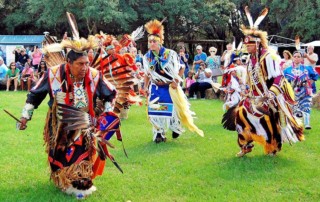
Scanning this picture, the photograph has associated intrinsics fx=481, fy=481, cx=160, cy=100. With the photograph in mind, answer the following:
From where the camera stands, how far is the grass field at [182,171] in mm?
4879

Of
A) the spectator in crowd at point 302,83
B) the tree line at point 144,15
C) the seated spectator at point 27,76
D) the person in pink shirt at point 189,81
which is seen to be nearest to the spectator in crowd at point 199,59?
the person in pink shirt at point 189,81

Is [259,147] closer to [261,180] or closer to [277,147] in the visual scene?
[277,147]

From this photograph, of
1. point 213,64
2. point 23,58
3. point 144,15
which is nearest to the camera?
point 213,64

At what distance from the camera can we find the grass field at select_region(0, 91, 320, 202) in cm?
488

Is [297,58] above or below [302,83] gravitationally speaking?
above

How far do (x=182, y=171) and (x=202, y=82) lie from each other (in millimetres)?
8871

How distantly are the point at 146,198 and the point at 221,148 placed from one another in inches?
101

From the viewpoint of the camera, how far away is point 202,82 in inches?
572

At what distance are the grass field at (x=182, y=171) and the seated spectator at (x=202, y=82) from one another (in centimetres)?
609

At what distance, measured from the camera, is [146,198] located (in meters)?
4.80

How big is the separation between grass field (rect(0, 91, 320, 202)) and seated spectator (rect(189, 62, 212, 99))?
20.0ft

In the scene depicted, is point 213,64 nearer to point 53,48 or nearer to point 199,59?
point 199,59

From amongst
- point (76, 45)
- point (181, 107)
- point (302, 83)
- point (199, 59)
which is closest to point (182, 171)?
point (181, 107)

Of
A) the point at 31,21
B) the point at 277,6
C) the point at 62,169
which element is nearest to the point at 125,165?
the point at 62,169
